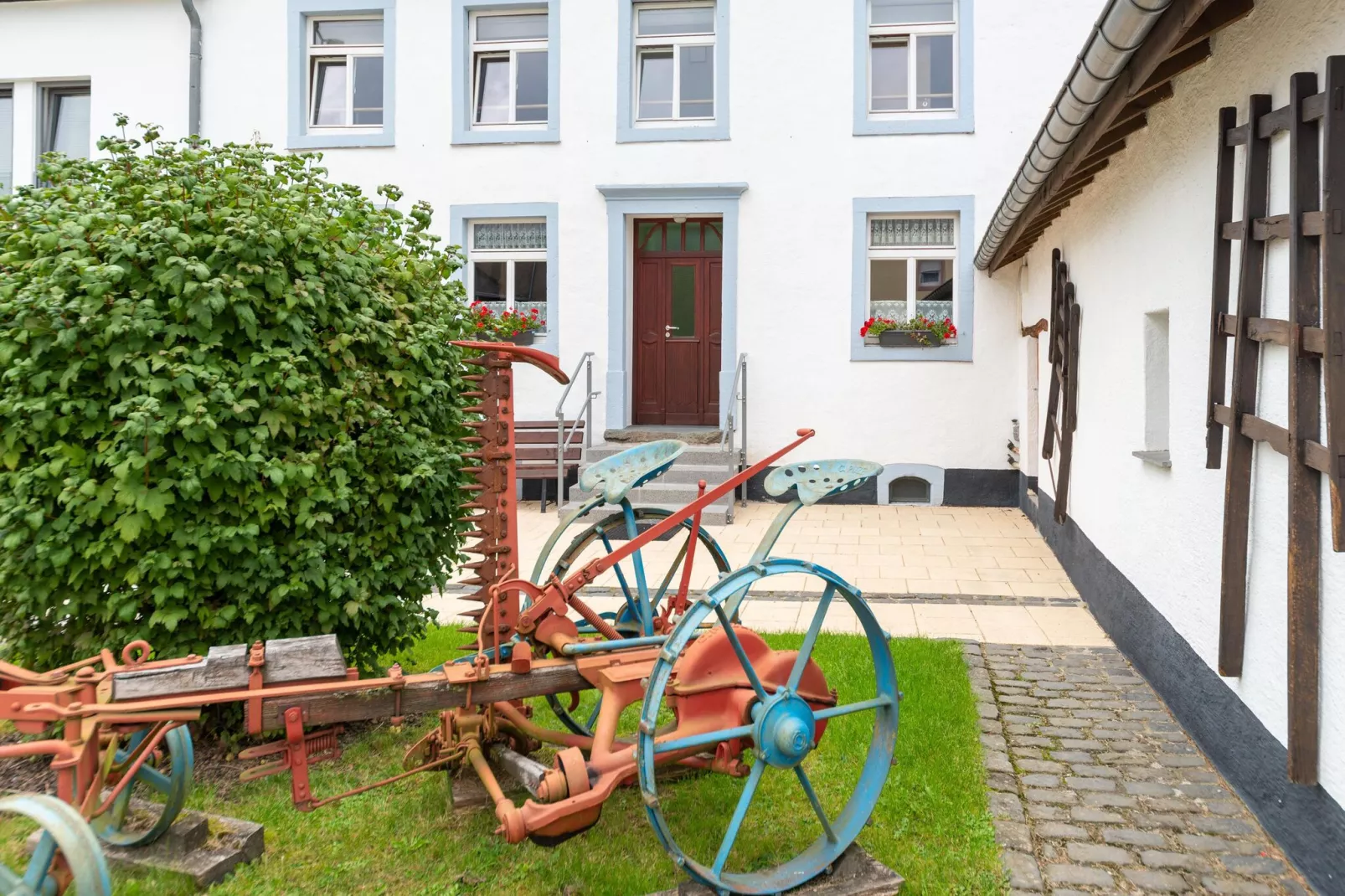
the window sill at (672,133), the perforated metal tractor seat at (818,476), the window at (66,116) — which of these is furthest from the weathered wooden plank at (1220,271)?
the window at (66,116)

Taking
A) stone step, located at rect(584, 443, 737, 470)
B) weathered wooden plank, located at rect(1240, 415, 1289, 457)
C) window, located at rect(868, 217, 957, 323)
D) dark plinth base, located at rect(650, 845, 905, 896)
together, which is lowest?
dark plinth base, located at rect(650, 845, 905, 896)

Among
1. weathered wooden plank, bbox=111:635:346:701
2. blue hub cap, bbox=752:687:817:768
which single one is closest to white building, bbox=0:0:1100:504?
blue hub cap, bbox=752:687:817:768

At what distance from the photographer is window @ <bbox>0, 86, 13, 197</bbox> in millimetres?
14461

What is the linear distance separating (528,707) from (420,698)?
83 centimetres

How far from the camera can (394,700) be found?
9.64ft

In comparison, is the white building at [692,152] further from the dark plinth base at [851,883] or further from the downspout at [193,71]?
the dark plinth base at [851,883]

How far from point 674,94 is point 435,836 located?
10.9 metres

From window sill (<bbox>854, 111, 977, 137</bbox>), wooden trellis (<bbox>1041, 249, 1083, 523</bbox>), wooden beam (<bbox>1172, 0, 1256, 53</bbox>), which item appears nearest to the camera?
wooden beam (<bbox>1172, 0, 1256, 53</bbox>)

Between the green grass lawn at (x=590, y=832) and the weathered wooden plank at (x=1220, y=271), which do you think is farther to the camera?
the weathered wooden plank at (x=1220, y=271)

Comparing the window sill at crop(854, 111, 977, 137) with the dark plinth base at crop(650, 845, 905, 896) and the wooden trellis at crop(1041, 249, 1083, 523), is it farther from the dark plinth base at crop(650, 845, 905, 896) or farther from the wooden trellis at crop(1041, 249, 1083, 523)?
the dark plinth base at crop(650, 845, 905, 896)

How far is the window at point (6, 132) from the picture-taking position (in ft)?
47.4

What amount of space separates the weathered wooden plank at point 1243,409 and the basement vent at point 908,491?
8582mm

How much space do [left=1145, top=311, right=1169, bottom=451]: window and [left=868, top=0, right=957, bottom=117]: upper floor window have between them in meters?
7.32

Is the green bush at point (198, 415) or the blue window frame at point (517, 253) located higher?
the blue window frame at point (517, 253)
